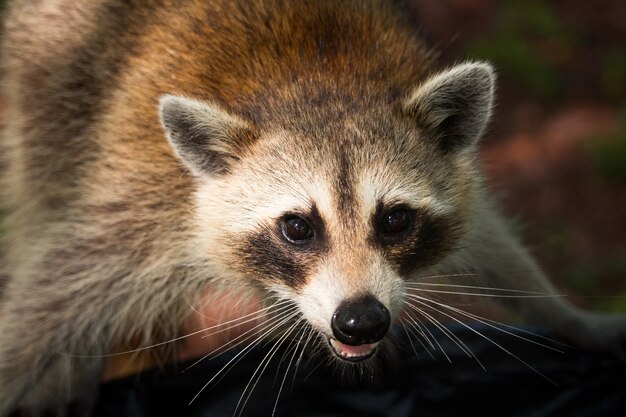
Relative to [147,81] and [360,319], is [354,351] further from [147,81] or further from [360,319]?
[147,81]

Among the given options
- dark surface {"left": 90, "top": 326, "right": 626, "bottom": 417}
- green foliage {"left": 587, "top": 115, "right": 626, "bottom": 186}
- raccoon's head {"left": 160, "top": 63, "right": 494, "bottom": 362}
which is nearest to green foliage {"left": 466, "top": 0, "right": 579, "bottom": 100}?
green foliage {"left": 587, "top": 115, "right": 626, "bottom": 186}

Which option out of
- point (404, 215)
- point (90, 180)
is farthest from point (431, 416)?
point (90, 180)

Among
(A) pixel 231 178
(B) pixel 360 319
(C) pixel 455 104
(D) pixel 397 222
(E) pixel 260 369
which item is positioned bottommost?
(E) pixel 260 369

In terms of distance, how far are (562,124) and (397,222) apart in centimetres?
451

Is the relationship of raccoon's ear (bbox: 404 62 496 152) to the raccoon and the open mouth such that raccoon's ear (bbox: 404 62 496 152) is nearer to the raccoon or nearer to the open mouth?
the raccoon

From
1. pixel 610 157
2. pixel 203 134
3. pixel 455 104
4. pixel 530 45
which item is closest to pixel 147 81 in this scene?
pixel 203 134

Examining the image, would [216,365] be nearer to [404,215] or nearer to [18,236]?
[404,215]

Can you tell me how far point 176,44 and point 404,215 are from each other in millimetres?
1340

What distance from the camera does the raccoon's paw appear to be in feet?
13.8

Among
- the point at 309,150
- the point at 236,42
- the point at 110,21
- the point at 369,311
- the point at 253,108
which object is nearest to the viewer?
the point at 369,311

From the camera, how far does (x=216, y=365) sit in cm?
386

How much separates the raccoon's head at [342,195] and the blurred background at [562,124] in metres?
2.46

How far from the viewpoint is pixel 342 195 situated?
3289 mm

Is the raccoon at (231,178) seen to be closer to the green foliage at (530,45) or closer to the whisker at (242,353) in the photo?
the whisker at (242,353)
